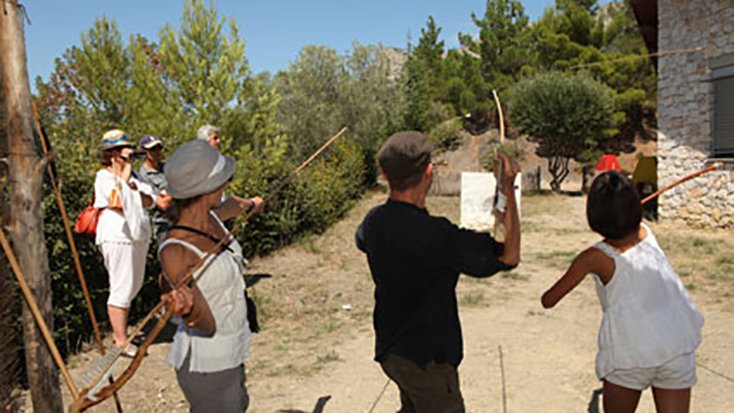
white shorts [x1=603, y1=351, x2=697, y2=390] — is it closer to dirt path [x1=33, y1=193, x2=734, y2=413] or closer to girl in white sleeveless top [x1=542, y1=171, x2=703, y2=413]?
girl in white sleeveless top [x1=542, y1=171, x2=703, y2=413]

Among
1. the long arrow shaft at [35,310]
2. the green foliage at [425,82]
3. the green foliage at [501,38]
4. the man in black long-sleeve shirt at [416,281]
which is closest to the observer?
the long arrow shaft at [35,310]

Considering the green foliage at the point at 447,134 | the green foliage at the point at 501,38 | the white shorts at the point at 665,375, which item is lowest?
the white shorts at the point at 665,375

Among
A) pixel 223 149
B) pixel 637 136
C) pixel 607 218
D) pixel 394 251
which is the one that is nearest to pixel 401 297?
pixel 394 251

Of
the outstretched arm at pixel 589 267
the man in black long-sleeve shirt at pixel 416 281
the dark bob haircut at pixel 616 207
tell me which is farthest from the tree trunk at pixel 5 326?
the dark bob haircut at pixel 616 207

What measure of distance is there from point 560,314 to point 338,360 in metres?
2.68

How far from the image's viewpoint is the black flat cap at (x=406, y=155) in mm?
2086

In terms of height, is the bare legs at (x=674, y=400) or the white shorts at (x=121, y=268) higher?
the white shorts at (x=121, y=268)

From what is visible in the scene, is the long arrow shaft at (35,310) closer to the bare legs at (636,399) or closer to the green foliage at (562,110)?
the bare legs at (636,399)

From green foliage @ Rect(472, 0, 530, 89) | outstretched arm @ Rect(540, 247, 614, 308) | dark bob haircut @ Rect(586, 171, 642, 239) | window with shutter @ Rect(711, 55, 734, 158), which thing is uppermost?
green foliage @ Rect(472, 0, 530, 89)

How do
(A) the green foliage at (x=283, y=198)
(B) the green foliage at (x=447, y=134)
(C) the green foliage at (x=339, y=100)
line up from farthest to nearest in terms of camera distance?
1. (B) the green foliage at (x=447, y=134)
2. (C) the green foliage at (x=339, y=100)
3. (A) the green foliage at (x=283, y=198)

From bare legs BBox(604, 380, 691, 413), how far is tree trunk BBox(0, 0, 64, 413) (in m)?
2.35

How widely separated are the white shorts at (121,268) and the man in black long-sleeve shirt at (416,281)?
2.74 m

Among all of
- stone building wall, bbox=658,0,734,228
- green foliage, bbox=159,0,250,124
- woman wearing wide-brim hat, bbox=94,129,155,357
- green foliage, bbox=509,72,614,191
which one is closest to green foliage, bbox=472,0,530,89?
green foliage, bbox=509,72,614,191

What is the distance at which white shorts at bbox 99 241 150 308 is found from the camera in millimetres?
4141
